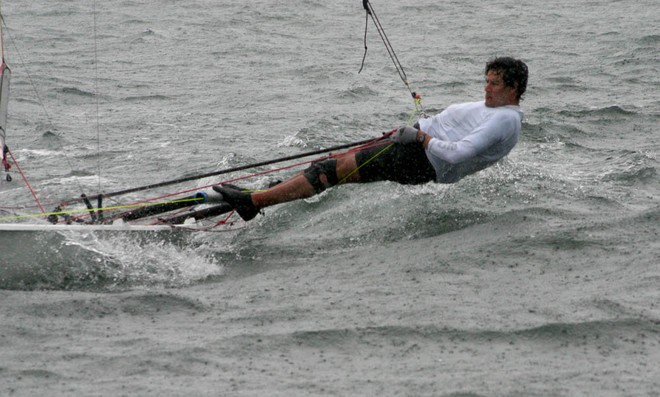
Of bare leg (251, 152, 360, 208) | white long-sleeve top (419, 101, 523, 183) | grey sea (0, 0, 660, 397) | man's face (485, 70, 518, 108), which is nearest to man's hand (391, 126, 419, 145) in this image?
white long-sleeve top (419, 101, 523, 183)

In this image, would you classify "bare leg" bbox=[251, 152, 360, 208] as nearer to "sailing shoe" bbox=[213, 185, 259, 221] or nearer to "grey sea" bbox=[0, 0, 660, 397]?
"sailing shoe" bbox=[213, 185, 259, 221]

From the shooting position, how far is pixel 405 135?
636 cm

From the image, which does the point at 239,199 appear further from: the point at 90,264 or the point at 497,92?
the point at 497,92

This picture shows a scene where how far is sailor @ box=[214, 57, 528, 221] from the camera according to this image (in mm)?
6379

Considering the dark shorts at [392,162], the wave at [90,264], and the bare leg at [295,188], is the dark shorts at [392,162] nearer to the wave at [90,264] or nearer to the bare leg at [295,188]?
the bare leg at [295,188]

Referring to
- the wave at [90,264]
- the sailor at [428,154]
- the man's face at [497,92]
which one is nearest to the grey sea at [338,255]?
the wave at [90,264]

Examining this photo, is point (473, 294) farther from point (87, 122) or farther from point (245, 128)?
point (87, 122)

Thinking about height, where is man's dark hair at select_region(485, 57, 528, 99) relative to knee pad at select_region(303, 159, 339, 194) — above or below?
above

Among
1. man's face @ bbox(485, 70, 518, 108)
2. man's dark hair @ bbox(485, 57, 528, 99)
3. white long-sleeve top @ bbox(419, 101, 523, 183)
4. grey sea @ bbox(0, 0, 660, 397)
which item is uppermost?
man's dark hair @ bbox(485, 57, 528, 99)

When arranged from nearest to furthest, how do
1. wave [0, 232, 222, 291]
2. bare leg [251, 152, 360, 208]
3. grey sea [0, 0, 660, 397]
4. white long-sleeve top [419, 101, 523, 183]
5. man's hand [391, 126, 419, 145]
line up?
grey sea [0, 0, 660, 397] → wave [0, 232, 222, 291] → white long-sleeve top [419, 101, 523, 183] → man's hand [391, 126, 419, 145] → bare leg [251, 152, 360, 208]

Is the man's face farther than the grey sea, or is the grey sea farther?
the man's face

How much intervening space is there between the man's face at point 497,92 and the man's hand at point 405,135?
533 mm

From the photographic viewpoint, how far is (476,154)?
20.8 feet

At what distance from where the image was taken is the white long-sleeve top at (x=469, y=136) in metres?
6.26
